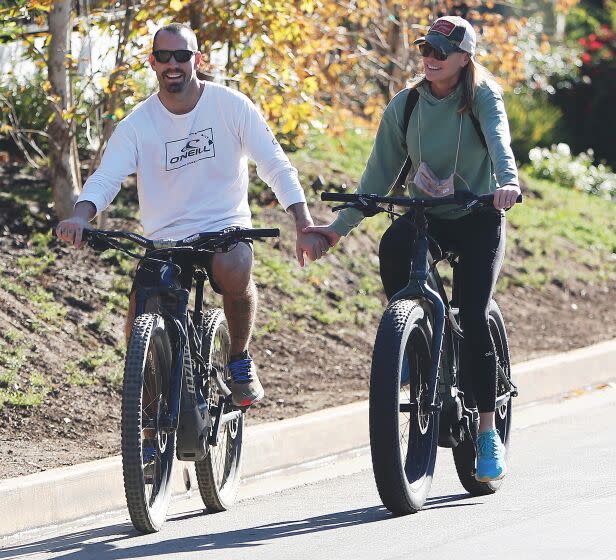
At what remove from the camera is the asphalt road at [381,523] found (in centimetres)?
509

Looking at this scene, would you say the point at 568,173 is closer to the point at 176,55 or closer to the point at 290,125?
the point at 290,125

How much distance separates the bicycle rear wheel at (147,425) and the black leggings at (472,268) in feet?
3.49

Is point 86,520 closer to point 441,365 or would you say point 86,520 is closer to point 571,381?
point 441,365

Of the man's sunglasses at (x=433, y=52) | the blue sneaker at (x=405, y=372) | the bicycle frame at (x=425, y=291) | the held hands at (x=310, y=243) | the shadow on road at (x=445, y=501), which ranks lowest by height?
the shadow on road at (x=445, y=501)

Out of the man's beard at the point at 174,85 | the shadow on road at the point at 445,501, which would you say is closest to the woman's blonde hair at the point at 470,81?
the man's beard at the point at 174,85

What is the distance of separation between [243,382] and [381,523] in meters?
0.99

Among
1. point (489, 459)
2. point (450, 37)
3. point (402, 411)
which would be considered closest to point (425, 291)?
point (402, 411)

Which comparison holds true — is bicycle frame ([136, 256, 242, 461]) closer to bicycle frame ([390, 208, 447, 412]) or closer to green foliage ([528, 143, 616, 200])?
bicycle frame ([390, 208, 447, 412])

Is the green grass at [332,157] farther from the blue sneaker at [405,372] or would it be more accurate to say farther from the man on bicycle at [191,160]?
the blue sneaker at [405,372]

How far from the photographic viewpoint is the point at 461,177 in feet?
19.6

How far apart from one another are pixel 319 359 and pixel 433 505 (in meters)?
3.56

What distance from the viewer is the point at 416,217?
582cm

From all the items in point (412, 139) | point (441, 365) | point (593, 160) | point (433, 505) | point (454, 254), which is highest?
point (412, 139)

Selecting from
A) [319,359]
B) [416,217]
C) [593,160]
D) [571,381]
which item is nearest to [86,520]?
[416,217]
